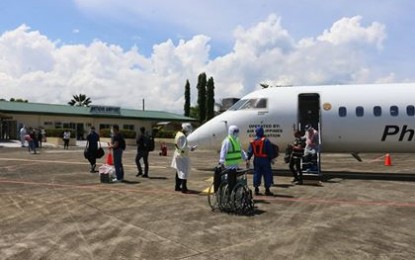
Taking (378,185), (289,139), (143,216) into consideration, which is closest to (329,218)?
(143,216)

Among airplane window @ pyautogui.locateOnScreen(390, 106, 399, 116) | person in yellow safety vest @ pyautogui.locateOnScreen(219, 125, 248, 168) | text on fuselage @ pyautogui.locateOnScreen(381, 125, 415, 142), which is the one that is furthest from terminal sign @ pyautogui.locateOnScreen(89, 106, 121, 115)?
person in yellow safety vest @ pyautogui.locateOnScreen(219, 125, 248, 168)

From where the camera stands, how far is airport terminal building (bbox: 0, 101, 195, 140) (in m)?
53.6

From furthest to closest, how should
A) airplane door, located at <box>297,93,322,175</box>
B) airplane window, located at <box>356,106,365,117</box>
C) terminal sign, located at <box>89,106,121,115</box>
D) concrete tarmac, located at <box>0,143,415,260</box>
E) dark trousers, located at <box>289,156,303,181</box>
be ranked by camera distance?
terminal sign, located at <box>89,106,121,115</box> → airplane door, located at <box>297,93,322,175</box> → airplane window, located at <box>356,106,365,117</box> → dark trousers, located at <box>289,156,303,181</box> → concrete tarmac, located at <box>0,143,415,260</box>

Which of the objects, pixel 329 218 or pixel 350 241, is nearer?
pixel 350 241

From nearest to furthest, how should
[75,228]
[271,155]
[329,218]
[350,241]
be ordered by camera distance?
[350,241] < [75,228] < [329,218] < [271,155]

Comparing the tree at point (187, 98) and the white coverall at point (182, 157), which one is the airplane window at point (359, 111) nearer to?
the white coverall at point (182, 157)

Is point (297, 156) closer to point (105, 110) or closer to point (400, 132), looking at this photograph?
point (400, 132)

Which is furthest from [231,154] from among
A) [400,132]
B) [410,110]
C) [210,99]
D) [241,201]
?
[210,99]

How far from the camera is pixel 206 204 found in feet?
36.3

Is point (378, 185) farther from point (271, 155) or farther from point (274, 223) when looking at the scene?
point (274, 223)

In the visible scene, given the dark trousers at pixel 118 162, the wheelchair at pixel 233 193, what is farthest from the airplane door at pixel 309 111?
the wheelchair at pixel 233 193

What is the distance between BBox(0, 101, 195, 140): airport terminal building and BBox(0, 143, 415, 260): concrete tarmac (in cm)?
4190

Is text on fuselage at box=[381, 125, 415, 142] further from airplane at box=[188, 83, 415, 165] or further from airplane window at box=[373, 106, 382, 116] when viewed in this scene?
airplane window at box=[373, 106, 382, 116]

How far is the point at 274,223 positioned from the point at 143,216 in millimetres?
2787
